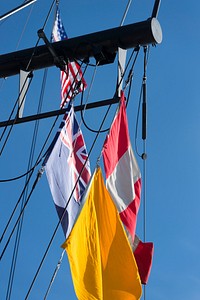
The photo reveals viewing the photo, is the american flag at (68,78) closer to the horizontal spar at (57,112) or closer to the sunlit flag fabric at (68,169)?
the horizontal spar at (57,112)

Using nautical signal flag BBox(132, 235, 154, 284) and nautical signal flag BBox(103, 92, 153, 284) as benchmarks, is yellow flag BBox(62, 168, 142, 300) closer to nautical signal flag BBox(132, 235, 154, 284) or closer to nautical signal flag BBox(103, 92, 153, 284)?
nautical signal flag BBox(103, 92, 153, 284)

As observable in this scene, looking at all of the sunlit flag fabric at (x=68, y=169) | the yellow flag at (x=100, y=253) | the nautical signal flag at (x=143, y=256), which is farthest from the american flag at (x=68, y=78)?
the nautical signal flag at (x=143, y=256)

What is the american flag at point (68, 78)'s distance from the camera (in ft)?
53.6

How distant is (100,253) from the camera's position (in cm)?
1416

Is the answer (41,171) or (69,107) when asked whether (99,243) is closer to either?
(41,171)

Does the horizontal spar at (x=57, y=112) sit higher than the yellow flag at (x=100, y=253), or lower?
higher

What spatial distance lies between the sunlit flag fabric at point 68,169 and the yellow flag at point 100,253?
0.26 m

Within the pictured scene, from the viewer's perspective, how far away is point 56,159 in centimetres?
1450

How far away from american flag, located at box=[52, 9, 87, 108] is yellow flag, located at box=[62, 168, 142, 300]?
202 centimetres

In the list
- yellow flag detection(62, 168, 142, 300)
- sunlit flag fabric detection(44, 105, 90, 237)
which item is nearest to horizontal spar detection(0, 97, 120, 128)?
sunlit flag fabric detection(44, 105, 90, 237)

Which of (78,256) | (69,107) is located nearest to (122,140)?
(69,107)

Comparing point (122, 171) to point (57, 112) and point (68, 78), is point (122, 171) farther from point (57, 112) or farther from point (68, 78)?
point (68, 78)

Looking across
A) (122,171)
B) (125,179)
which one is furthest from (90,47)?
(125,179)

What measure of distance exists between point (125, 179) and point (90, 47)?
2582 mm
